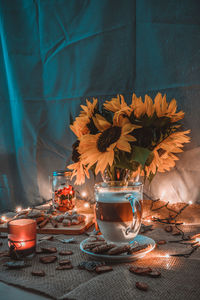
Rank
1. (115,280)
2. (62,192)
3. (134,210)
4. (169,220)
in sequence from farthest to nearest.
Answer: (62,192) < (169,220) < (134,210) < (115,280)

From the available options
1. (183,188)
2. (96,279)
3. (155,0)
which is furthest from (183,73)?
(96,279)

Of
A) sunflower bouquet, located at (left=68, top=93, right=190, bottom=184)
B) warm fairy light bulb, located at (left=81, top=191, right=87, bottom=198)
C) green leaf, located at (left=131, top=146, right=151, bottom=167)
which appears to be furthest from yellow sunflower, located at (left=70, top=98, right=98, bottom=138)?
warm fairy light bulb, located at (left=81, top=191, right=87, bottom=198)

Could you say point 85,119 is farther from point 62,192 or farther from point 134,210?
point 62,192

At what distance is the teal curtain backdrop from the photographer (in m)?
0.95

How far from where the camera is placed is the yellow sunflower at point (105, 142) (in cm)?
61

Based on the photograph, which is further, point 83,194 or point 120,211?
point 83,194

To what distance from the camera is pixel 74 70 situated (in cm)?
116

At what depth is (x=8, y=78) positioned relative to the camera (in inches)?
51.3

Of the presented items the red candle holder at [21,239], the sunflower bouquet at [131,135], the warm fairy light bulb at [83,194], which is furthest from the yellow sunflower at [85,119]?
the warm fairy light bulb at [83,194]

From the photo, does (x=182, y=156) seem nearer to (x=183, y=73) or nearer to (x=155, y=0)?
(x=183, y=73)

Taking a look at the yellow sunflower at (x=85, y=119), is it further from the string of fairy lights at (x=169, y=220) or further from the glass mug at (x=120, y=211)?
the string of fairy lights at (x=169, y=220)

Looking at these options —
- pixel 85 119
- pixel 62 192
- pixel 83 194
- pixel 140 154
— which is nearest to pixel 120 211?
pixel 140 154

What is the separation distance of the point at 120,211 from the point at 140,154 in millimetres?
132

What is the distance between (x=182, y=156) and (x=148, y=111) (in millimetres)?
363
